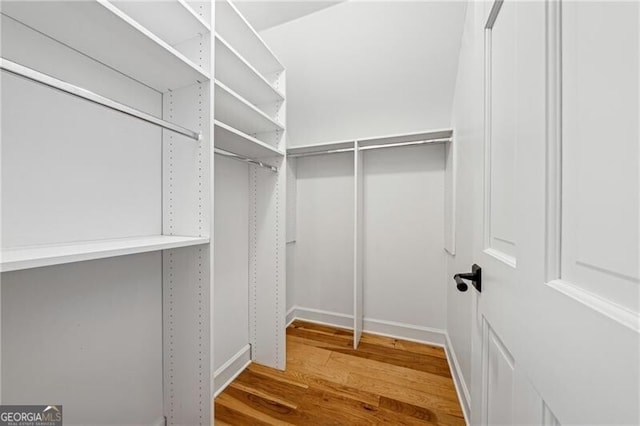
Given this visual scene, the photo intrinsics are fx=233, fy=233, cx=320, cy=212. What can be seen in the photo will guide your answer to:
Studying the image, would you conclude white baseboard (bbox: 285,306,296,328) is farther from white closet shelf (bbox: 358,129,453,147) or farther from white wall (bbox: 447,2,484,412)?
white closet shelf (bbox: 358,129,453,147)

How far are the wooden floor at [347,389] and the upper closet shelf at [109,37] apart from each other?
5.72 ft

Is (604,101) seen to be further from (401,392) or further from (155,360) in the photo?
(401,392)

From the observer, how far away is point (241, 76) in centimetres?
134

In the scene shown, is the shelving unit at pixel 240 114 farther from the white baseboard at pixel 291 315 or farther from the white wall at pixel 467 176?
the white baseboard at pixel 291 315

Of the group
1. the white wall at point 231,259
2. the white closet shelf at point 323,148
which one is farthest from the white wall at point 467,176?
the white wall at point 231,259

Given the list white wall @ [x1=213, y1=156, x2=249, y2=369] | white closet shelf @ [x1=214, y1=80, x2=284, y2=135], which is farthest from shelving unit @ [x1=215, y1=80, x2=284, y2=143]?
white wall @ [x1=213, y1=156, x2=249, y2=369]

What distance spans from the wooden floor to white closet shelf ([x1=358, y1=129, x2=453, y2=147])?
67.0 inches

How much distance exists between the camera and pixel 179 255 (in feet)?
3.52

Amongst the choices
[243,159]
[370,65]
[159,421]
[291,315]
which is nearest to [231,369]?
[159,421]

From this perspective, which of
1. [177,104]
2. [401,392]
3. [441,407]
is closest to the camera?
[177,104]

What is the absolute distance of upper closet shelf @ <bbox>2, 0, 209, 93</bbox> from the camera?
0.66 meters

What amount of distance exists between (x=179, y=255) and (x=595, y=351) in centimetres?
126

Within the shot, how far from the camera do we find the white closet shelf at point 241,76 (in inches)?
44.2

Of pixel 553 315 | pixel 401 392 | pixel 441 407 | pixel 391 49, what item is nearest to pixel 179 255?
pixel 553 315
